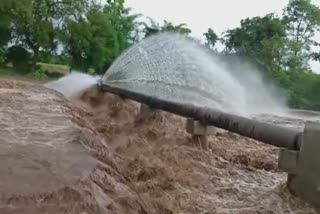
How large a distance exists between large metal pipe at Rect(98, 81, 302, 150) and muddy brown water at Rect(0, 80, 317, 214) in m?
0.34

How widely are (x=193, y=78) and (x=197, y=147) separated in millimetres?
5069

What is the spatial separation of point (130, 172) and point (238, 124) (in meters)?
1.17

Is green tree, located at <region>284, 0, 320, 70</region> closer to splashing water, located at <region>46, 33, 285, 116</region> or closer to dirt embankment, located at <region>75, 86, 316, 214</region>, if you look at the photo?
splashing water, located at <region>46, 33, 285, 116</region>

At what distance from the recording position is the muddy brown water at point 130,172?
2.99 metres

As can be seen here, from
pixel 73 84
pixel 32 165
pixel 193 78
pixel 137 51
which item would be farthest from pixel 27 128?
pixel 73 84

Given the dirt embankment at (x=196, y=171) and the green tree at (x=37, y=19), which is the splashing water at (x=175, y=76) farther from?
the green tree at (x=37, y=19)

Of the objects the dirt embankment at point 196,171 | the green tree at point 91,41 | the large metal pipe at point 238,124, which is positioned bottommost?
the dirt embankment at point 196,171

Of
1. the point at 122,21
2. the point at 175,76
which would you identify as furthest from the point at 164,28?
the point at 175,76

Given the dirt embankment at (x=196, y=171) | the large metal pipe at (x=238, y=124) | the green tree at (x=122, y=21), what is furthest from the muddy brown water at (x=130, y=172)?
the green tree at (x=122, y=21)

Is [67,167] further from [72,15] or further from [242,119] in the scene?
[72,15]

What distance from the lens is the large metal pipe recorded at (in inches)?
165

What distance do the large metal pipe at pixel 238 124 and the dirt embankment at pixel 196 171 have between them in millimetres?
321

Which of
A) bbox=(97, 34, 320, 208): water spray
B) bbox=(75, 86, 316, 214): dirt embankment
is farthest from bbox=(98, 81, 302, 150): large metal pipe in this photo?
bbox=(75, 86, 316, 214): dirt embankment

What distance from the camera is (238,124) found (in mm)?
5113
